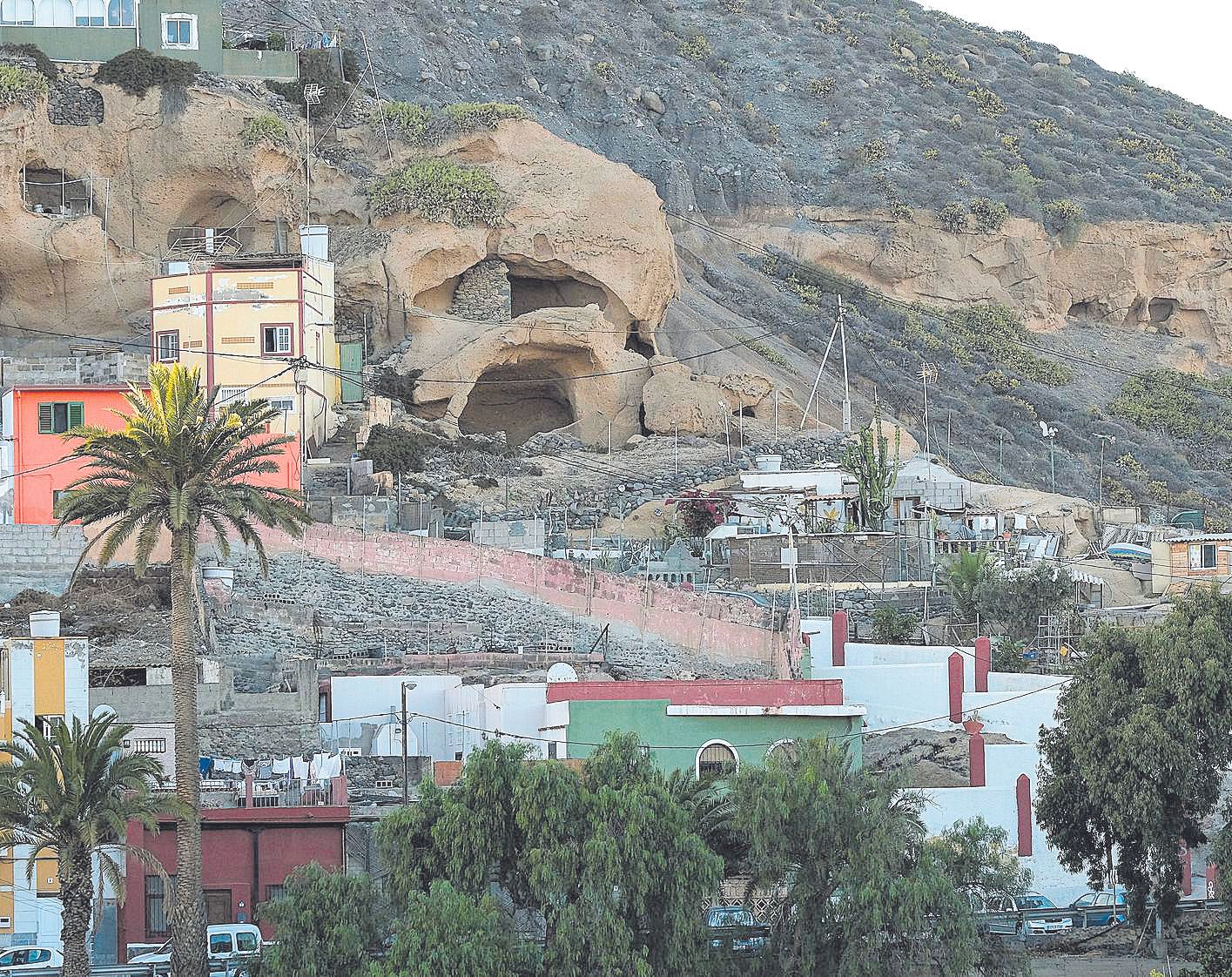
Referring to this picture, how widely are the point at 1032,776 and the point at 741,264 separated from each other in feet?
153

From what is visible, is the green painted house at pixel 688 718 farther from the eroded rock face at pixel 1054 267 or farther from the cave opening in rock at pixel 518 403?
the eroded rock face at pixel 1054 267

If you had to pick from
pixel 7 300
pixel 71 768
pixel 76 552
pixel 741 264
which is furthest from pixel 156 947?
pixel 741 264

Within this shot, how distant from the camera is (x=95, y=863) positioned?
34281 mm

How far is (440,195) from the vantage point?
64.6 metres

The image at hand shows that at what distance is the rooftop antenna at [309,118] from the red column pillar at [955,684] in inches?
1062

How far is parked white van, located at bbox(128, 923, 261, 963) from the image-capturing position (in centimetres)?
3306

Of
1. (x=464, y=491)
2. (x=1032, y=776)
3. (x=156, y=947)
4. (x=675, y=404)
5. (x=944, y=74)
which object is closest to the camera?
(x=156, y=947)

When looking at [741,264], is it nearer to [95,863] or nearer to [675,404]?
[675,404]

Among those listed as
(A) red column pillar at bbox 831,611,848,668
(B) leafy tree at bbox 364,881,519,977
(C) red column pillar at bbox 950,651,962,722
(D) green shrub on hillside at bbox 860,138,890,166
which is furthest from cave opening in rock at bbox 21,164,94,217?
(D) green shrub on hillside at bbox 860,138,890,166

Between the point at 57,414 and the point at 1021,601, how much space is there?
20.5m

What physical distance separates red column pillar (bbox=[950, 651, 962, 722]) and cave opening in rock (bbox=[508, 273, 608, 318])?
81.3 feet

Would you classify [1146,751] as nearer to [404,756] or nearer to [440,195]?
[404,756]

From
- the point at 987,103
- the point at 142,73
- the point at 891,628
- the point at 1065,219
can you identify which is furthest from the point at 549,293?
the point at 987,103

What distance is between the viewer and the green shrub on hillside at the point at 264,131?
64.8 m
